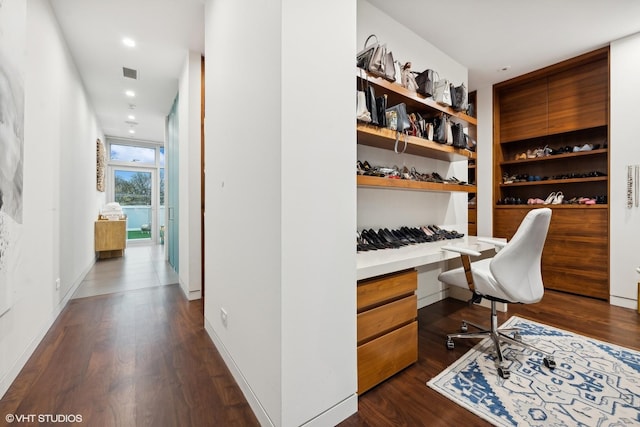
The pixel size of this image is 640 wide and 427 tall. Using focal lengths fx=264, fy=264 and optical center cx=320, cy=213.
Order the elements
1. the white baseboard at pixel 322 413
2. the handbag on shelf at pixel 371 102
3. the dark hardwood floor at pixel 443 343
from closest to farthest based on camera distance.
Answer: the white baseboard at pixel 322 413, the dark hardwood floor at pixel 443 343, the handbag on shelf at pixel 371 102

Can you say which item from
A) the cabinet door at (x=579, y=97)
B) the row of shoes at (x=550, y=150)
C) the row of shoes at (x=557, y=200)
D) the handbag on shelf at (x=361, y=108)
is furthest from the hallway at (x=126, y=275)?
the cabinet door at (x=579, y=97)

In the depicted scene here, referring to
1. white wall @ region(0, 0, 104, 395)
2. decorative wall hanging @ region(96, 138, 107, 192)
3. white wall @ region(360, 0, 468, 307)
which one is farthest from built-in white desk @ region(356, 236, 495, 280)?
decorative wall hanging @ region(96, 138, 107, 192)

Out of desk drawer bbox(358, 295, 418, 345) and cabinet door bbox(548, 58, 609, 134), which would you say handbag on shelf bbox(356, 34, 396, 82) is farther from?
cabinet door bbox(548, 58, 609, 134)

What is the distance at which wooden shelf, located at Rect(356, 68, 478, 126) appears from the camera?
2.14 metres

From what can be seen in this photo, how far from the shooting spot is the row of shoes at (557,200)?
3.34 metres

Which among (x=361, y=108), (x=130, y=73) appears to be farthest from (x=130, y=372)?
(x=130, y=73)

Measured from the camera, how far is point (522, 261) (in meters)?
1.80

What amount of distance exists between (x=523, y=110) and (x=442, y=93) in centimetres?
232

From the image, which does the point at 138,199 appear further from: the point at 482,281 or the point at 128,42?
the point at 482,281

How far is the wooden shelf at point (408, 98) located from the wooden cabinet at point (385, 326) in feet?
5.01

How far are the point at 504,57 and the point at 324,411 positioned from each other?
439 cm

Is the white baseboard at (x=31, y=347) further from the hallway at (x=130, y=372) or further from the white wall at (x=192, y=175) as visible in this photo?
the white wall at (x=192, y=175)

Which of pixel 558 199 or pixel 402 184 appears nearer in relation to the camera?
pixel 402 184

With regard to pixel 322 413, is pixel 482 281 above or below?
above
